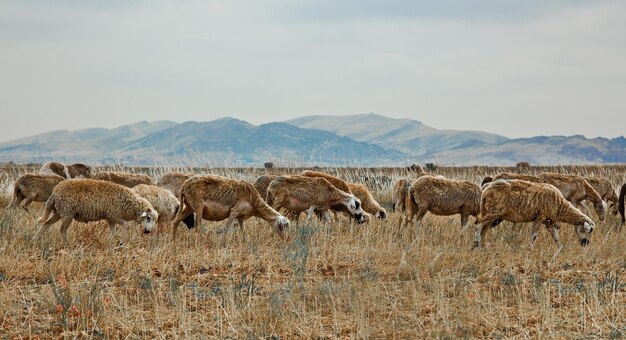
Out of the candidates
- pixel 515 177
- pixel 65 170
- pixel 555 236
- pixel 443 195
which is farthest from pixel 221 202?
pixel 65 170

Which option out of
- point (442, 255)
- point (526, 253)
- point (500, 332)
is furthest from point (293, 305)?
point (526, 253)

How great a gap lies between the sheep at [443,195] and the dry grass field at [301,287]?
4.62ft

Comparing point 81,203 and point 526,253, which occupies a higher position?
point 81,203

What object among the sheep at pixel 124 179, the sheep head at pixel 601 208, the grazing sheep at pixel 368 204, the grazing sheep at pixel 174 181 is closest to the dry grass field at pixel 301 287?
the grazing sheep at pixel 368 204

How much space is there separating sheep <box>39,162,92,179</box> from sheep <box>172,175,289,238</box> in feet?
36.4

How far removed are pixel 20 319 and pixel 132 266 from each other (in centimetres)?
308

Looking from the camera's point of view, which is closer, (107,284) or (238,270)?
(107,284)

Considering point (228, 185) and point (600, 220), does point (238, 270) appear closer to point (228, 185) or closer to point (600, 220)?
point (228, 185)

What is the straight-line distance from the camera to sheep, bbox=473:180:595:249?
15.0m

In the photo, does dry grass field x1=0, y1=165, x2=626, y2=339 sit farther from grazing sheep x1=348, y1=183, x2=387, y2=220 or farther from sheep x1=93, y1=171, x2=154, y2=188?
sheep x1=93, y1=171, x2=154, y2=188

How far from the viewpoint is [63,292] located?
9727 millimetres

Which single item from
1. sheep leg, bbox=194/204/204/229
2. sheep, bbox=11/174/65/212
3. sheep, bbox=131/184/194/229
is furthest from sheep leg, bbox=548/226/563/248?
sheep, bbox=11/174/65/212

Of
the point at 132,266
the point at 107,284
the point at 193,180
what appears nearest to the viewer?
the point at 107,284

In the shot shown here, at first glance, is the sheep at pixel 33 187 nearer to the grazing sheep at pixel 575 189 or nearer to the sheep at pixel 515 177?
the sheep at pixel 515 177
